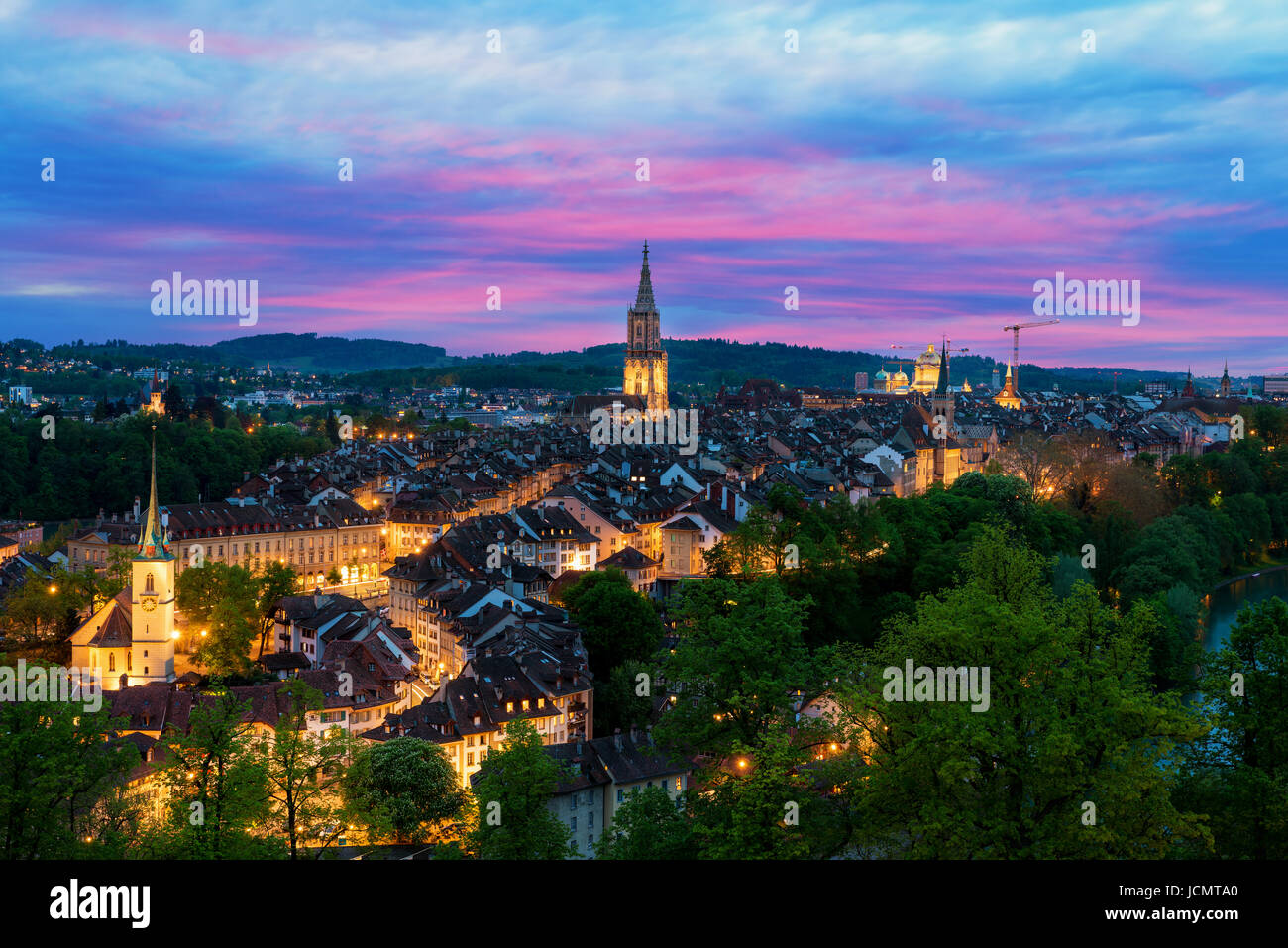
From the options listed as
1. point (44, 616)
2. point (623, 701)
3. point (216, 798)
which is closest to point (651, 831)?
point (216, 798)

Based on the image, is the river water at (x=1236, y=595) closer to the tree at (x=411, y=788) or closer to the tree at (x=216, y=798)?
the tree at (x=411, y=788)

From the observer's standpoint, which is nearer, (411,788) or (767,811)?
(767,811)

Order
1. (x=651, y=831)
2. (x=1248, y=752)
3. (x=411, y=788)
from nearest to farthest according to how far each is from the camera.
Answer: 1. (x=1248, y=752)
2. (x=651, y=831)
3. (x=411, y=788)

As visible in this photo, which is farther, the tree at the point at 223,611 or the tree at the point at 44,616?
the tree at the point at 44,616

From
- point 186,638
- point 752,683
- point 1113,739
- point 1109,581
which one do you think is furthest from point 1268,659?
point 186,638

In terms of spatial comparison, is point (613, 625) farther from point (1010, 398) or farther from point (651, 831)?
point (1010, 398)

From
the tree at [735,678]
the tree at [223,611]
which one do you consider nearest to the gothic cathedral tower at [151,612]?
the tree at [223,611]
